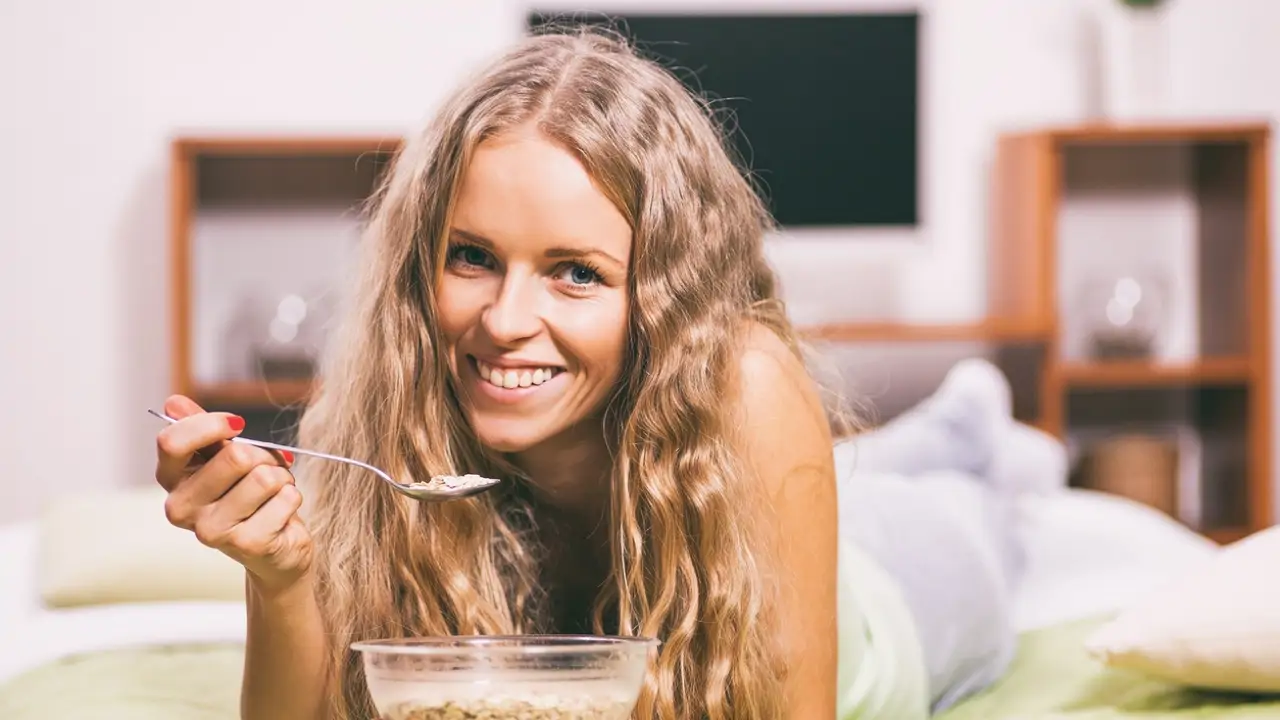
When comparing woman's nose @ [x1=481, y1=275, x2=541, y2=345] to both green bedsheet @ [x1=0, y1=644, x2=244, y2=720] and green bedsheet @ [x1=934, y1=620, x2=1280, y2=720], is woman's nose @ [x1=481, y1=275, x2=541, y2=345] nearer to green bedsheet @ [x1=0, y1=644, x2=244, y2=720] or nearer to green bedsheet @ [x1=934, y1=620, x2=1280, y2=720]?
green bedsheet @ [x1=0, y1=644, x2=244, y2=720]

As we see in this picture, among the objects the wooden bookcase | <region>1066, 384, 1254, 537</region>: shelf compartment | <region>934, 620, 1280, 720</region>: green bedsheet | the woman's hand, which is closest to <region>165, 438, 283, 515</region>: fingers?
the woman's hand

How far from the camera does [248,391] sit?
3748 millimetres

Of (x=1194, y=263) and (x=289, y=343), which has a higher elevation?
(x=1194, y=263)

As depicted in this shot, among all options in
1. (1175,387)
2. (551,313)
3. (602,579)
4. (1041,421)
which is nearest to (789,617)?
(602,579)

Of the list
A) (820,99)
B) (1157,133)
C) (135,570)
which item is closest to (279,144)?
(820,99)

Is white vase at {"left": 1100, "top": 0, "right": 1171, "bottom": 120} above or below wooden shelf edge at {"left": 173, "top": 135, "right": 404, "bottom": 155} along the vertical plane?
above

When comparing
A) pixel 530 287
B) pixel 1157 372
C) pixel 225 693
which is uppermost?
pixel 530 287

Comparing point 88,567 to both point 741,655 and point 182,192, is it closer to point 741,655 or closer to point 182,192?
point 741,655

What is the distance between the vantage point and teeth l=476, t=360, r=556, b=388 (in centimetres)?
121

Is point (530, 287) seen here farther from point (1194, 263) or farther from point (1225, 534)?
point (1194, 263)

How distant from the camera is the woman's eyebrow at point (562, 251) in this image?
1.20 m

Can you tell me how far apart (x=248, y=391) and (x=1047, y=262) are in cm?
212

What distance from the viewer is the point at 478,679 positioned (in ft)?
2.88

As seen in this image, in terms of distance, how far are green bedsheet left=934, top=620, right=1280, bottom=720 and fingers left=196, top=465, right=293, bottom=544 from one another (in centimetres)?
83
